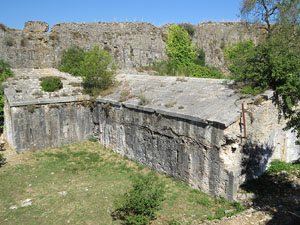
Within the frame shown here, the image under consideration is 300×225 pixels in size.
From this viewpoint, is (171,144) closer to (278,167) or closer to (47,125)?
(278,167)

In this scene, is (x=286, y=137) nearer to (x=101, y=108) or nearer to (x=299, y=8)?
(x=101, y=108)

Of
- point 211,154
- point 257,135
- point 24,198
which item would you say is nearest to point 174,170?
point 211,154

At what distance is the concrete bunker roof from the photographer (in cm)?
840

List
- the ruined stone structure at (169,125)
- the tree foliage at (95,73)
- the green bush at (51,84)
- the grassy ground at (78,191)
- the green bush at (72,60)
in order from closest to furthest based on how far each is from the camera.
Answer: the grassy ground at (78,191), the ruined stone structure at (169,125), the green bush at (51,84), the tree foliage at (95,73), the green bush at (72,60)

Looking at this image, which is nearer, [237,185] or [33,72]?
[237,185]

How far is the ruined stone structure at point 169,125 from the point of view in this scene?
7.96 m

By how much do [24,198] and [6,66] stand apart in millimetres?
11073

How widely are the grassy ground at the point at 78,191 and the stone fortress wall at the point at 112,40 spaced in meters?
9.27

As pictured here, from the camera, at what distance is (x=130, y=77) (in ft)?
50.0

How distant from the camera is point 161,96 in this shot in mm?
10977

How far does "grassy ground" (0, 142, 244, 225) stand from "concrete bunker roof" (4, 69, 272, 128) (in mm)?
2285

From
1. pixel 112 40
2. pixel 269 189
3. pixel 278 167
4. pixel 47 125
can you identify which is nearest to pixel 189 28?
pixel 112 40

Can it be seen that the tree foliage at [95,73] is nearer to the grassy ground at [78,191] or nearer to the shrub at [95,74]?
the shrub at [95,74]

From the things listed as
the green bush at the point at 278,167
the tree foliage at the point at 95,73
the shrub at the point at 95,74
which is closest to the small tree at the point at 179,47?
the tree foliage at the point at 95,73
